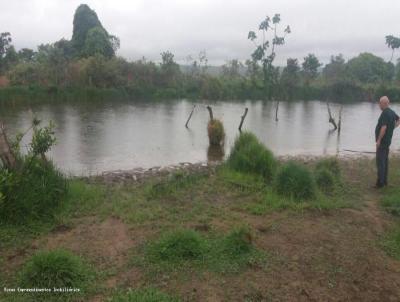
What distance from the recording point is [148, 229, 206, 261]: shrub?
4555 mm

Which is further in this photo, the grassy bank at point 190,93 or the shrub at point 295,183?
the grassy bank at point 190,93

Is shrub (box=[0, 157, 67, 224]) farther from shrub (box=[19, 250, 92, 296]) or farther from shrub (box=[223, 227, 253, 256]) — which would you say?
shrub (box=[223, 227, 253, 256])

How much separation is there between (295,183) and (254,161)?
1577 millimetres

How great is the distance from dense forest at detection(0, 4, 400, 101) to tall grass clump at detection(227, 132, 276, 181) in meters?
24.8

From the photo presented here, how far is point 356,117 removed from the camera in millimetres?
30250

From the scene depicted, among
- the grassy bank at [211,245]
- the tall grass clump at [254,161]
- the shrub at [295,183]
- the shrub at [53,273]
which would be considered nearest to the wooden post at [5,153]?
the grassy bank at [211,245]

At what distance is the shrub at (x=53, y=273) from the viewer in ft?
12.9

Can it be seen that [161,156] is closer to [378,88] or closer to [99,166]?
[99,166]

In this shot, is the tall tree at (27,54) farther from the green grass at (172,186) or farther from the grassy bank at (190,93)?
the green grass at (172,186)

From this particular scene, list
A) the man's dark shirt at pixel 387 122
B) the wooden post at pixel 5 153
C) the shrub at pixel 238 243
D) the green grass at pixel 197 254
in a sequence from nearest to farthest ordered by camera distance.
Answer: the green grass at pixel 197 254 → the shrub at pixel 238 243 → the wooden post at pixel 5 153 → the man's dark shirt at pixel 387 122

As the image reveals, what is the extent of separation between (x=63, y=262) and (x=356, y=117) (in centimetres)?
2941

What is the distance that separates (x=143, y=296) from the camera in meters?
3.75

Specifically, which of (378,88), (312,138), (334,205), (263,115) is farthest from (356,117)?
(334,205)

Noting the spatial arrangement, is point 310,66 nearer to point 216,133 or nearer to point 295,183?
point 216,133
